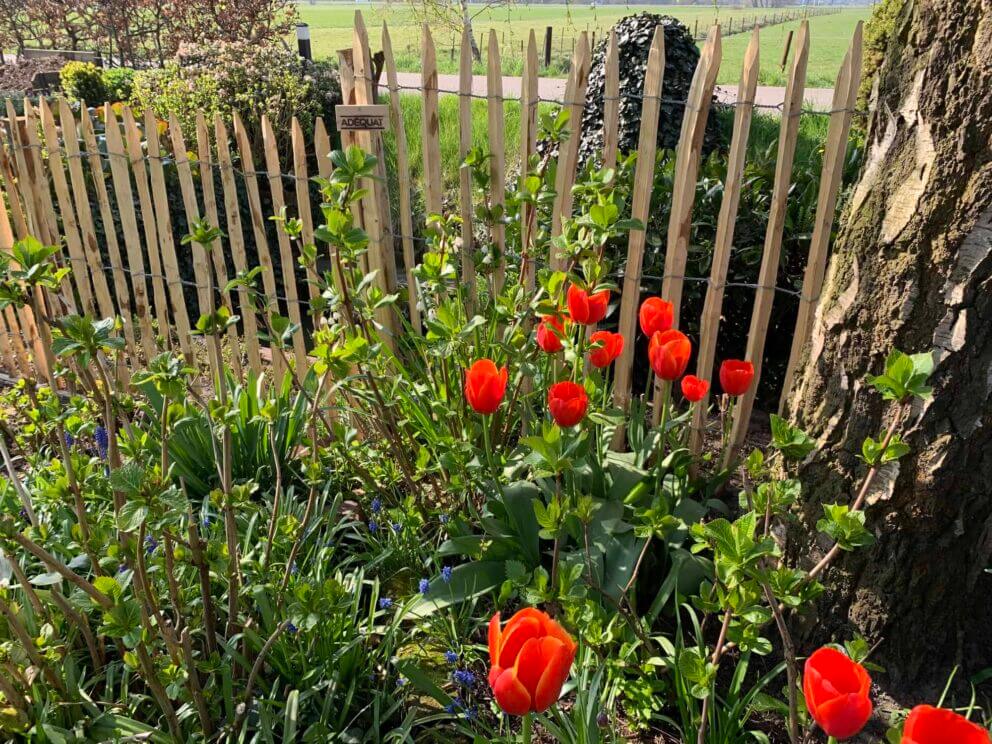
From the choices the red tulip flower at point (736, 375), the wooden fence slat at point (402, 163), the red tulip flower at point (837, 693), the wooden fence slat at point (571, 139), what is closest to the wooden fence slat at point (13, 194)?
the wooden fence slat at point (402, 163)

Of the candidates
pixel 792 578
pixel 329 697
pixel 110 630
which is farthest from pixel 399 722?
pixel 792 578

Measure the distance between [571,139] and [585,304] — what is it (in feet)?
2.68

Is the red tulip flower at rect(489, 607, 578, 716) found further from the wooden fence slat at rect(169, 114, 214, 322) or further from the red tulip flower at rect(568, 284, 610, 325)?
the wooden fence slat at rect(169, 114, 214, 322)

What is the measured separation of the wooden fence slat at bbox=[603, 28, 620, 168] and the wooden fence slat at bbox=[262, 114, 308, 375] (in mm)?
1163

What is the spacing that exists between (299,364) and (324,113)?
4.00m

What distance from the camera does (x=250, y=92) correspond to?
6047 mm

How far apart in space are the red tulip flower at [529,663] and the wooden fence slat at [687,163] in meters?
1.49

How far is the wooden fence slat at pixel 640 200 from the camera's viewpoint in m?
2.27

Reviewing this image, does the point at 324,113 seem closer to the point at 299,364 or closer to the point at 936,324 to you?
the point at 299,364

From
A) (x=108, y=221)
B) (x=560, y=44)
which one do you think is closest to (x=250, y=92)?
(x=108, y=221)

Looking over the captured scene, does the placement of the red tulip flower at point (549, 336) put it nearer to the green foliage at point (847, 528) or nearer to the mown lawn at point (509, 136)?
the green foliage at point (847, 528)

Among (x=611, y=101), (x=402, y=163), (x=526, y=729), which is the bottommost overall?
(x=526, y=729)

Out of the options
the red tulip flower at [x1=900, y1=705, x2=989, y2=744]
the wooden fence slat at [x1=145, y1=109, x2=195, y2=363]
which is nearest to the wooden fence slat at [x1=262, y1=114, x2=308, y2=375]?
the wooden fence slat at [x1=145, y1=109, x2=195, y2=363]

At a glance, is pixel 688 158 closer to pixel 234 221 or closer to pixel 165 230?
pixel 234 221
